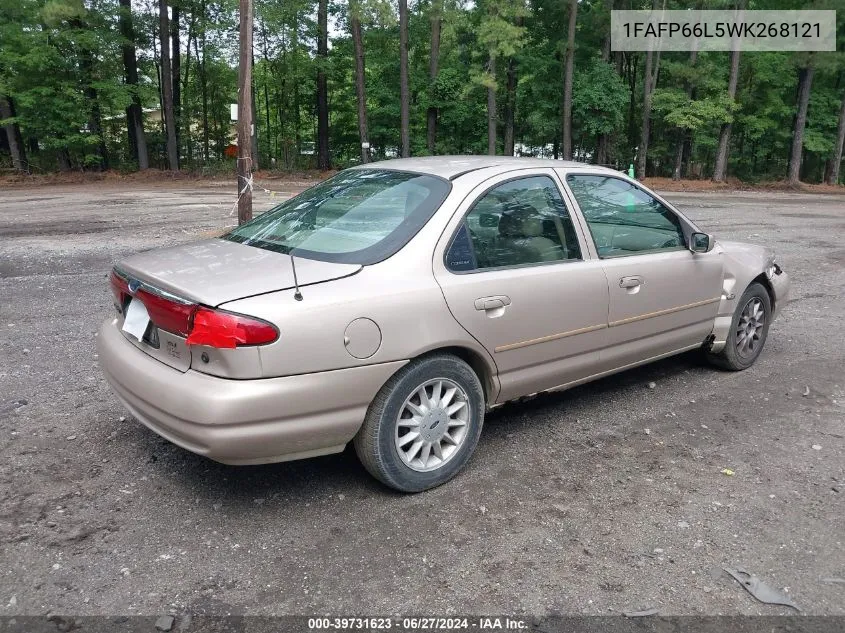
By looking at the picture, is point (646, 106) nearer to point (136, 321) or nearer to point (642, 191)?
point (642, 191)

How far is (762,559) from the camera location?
9.41 ft

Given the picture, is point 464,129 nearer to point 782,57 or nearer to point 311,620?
point 782,57

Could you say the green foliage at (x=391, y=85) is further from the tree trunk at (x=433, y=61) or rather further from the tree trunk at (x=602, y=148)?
the tree trunk at (x=602, y=148)

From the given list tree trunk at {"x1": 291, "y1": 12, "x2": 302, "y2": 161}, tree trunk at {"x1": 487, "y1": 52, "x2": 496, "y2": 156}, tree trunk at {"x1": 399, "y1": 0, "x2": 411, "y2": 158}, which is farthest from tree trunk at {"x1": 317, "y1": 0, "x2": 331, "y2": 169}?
tree trunk at {"x1": 487, "y1": 52, "x2": 496, "y2": 156}

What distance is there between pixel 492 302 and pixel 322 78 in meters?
34.0

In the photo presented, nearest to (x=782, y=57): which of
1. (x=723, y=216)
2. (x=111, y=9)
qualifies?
(x=723, y=216)

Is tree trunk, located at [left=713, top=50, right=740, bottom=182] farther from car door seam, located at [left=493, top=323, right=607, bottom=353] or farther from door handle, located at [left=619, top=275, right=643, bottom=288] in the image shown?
car door seam, located at [left=493, top=323, right=607, bottom=353]

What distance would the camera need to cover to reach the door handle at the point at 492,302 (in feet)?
11.2

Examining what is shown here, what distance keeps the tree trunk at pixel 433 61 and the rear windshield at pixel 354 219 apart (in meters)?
29.8

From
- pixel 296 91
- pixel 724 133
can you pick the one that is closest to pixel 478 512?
pixel 724 133

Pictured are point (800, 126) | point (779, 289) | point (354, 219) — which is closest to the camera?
point (354, 219)

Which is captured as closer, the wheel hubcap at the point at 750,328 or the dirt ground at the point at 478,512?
the dirt ground at the point at 478,512

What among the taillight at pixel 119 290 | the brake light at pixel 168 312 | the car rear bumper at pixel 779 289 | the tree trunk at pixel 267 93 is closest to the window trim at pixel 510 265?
the brake light at pixel 168 312

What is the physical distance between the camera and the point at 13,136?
99.0 feet
